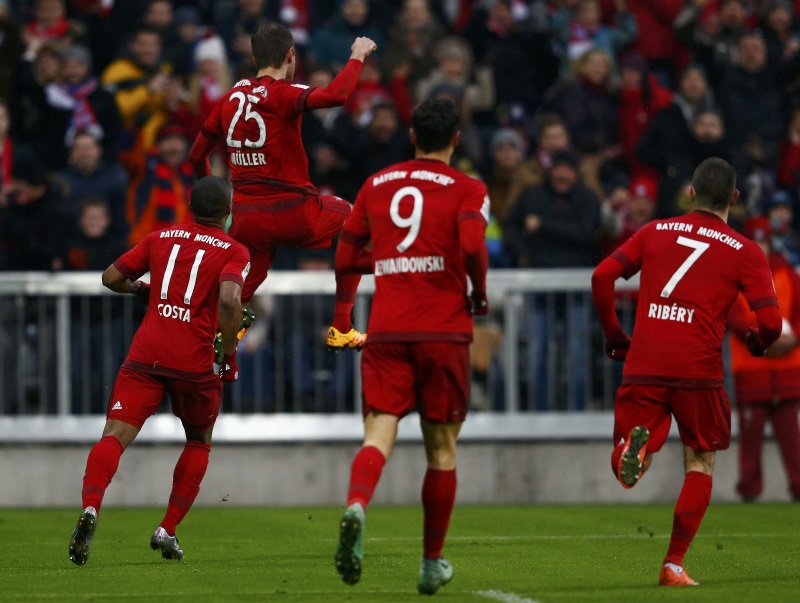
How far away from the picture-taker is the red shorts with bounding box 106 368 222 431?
396 inches

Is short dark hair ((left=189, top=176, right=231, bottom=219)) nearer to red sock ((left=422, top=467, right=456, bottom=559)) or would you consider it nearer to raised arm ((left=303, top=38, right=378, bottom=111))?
raised arm ((left=303, top=38, right=378, bottom=111))

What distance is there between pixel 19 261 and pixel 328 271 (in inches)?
108

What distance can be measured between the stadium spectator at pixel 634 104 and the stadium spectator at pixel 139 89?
480 cm

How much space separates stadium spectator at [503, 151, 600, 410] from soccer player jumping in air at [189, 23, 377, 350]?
482 cm

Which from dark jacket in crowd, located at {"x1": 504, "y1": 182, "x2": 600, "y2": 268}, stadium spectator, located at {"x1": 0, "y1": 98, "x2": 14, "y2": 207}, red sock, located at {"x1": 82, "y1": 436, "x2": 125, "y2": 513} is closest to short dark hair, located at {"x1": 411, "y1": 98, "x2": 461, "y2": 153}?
red sock, located at {"x1": 82, "y1": 436, "x2": 125, "y2": 513}

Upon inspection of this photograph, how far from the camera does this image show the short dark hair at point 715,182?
9.05 m

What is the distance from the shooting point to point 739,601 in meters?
8.27

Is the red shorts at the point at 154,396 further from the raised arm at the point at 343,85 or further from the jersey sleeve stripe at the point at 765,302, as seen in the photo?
the jersey sleeve stripe at the point at 765,302

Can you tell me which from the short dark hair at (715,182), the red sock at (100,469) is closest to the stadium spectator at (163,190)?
the red sock at (100,469)

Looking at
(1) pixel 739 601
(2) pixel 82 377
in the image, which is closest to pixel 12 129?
(2) pixel 82 377

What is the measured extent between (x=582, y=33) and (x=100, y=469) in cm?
1085

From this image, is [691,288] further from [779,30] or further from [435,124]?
[779,30]

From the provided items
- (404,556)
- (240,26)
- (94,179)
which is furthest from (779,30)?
(404,556)

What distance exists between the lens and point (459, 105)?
17.3 m
